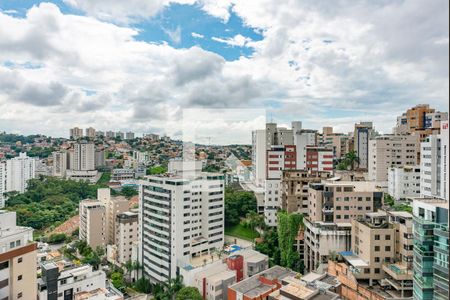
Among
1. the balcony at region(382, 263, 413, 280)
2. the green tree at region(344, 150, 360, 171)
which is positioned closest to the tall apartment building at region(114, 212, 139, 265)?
the balcony at region(382, 263, 413, 280)

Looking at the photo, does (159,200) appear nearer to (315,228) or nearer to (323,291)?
(315,228)

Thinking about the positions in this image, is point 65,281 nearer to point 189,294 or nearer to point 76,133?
point 189,294

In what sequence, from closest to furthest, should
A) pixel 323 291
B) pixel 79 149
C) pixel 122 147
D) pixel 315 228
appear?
1. pixel 323 291
2. pixel 315 228
3. pixel 79 149
4. pixel 122 147

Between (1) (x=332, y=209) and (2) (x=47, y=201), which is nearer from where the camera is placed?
(1) (x=332, y=209)

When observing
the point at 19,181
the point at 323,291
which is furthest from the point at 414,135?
the point at 19,181

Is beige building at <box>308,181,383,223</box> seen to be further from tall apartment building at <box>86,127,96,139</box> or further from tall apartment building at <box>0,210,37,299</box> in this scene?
tall apartment building at <box>86,127,96,139</box>

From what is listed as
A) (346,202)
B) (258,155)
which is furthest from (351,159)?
(346,202)
